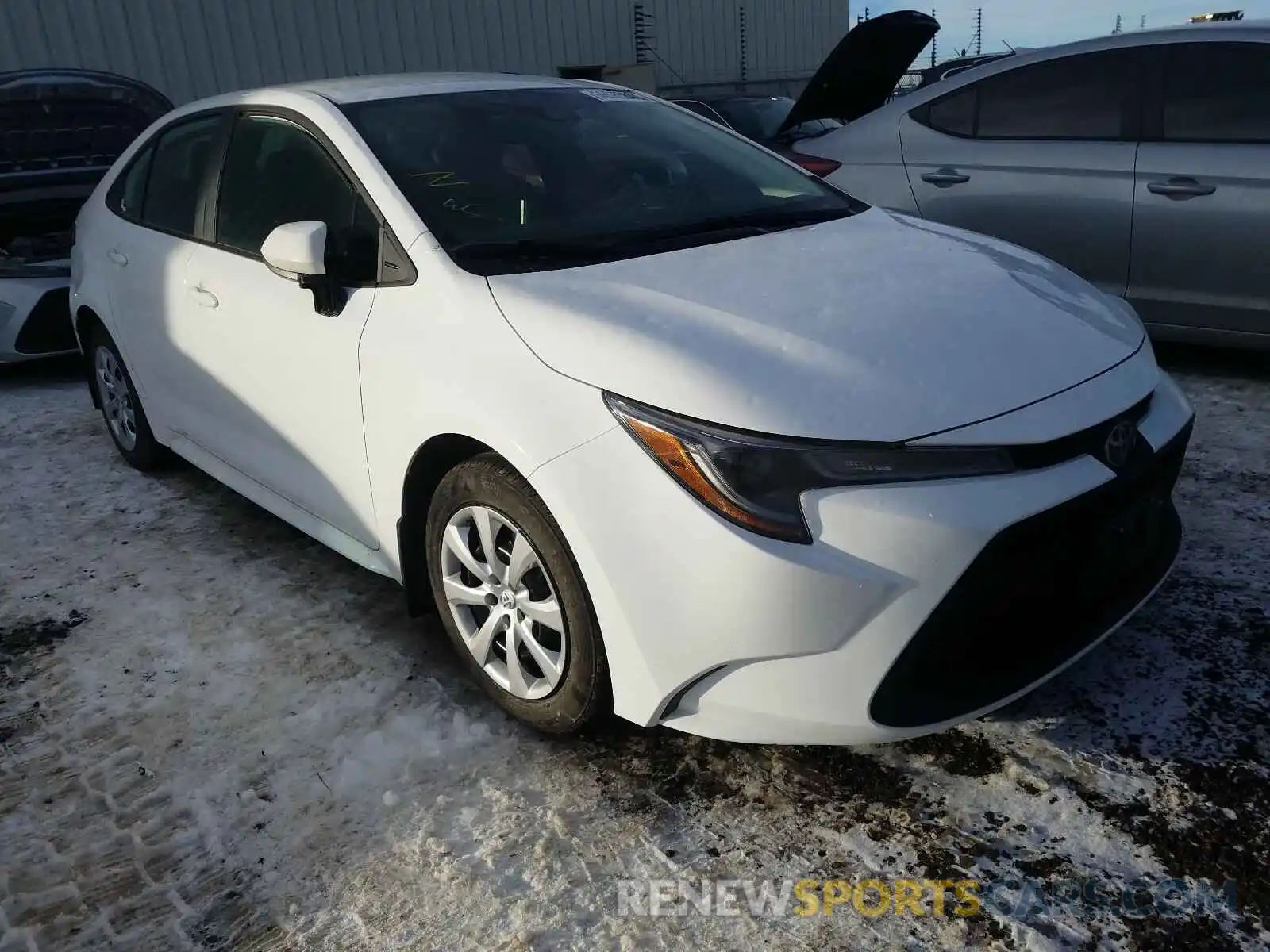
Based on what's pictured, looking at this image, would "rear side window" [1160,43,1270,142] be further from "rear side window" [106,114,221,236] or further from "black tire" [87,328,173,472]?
"black tire" [87,328,173,472]

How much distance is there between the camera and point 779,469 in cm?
183

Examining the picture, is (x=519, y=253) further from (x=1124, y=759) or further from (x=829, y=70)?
(x=829, y=70)

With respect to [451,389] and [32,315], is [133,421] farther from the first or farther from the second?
[451,389]

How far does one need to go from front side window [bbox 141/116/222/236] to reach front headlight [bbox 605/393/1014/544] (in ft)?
7.54

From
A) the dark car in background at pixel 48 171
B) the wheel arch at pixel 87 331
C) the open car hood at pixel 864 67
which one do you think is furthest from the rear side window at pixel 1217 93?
A: the dark car in background at pixel 48 171

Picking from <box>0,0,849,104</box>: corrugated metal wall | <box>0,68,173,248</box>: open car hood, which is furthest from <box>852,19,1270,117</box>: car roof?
<box>0,0,849,104</box>: corrugated metal wall

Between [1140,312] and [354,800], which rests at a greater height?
[1140,312]

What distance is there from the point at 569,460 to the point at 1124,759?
4.28 feet

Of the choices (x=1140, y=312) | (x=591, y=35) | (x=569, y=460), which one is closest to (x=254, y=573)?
(x=569, y=460)

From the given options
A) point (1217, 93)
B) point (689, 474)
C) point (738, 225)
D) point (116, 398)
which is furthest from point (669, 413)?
point (1217, 93)

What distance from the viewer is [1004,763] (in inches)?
85.0

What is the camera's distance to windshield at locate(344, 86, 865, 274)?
2516 millimetres

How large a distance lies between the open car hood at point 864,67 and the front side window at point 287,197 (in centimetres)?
329

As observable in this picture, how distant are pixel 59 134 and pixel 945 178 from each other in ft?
15.3
